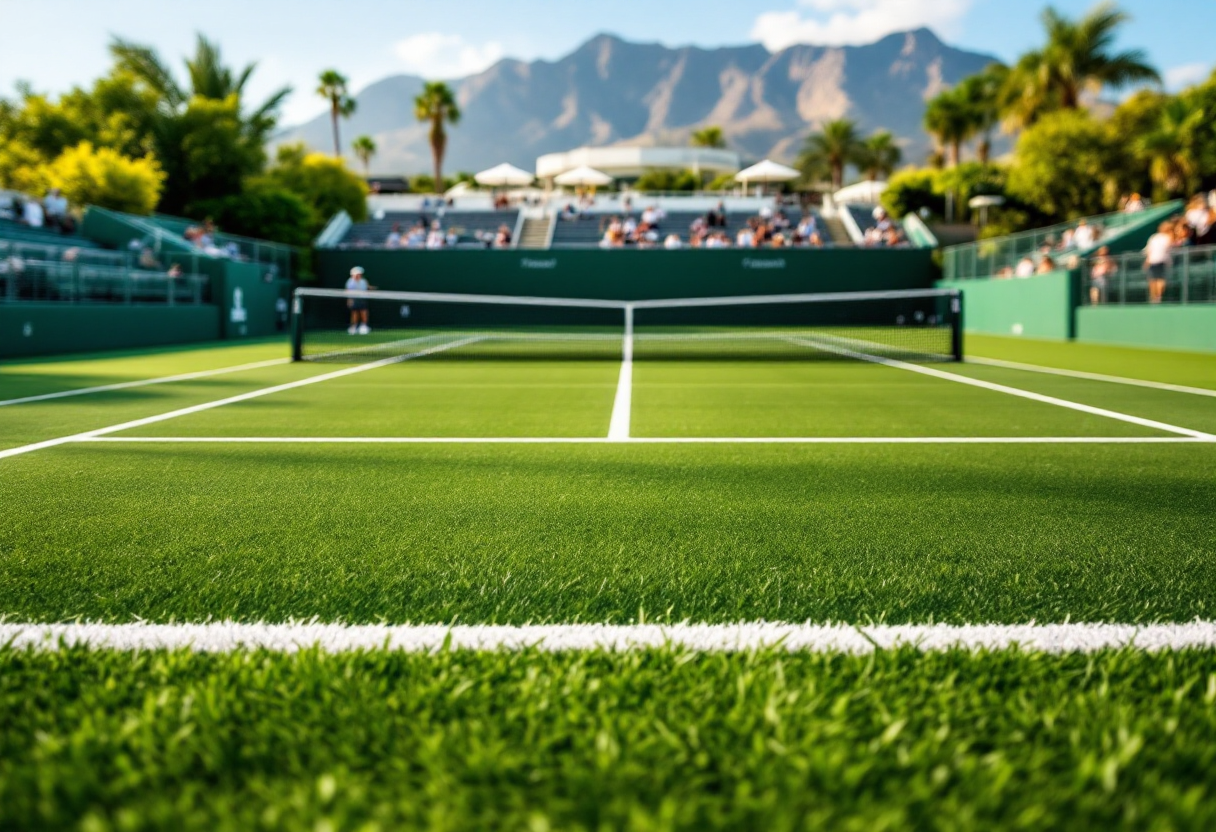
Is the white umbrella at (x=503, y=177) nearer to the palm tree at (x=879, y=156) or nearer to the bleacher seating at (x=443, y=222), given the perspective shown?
the bleacher seating at (x=443, y=222)

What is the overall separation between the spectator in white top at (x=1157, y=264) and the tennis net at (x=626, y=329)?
3.84 m

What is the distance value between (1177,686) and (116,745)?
217 cm

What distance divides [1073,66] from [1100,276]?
32.3 m

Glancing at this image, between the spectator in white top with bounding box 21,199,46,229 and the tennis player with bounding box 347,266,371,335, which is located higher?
the spectator in white top with bounding box 21,199,46,229

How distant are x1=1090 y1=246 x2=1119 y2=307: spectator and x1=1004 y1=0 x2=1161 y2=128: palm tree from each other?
101 ft

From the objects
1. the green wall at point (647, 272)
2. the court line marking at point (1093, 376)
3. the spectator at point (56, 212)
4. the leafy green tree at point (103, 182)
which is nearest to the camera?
the court line marking at point (1093, 376)

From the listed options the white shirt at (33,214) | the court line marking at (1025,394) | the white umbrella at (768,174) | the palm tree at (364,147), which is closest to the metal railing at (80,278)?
the white shirt at (33,214)

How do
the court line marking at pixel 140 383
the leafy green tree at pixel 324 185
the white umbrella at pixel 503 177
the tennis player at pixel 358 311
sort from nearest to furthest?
1. the court line marking at pixel 140 383
2. the tennis player at pixel 358 311
3. the leafy green tree at pixel 324 185
4. the white umbrella at pixel 503 177

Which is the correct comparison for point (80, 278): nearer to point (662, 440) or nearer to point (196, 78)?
point (662, 440)

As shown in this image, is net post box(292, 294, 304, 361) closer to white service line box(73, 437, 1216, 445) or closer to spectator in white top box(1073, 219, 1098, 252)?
white service line box(73, 437, 1216, 445)

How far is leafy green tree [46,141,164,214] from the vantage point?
29781 mm

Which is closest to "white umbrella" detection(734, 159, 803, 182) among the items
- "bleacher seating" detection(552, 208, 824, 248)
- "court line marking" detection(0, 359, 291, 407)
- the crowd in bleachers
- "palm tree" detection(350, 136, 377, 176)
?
the crowd in bleachers

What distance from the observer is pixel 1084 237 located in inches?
942

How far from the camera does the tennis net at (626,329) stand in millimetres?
15516
